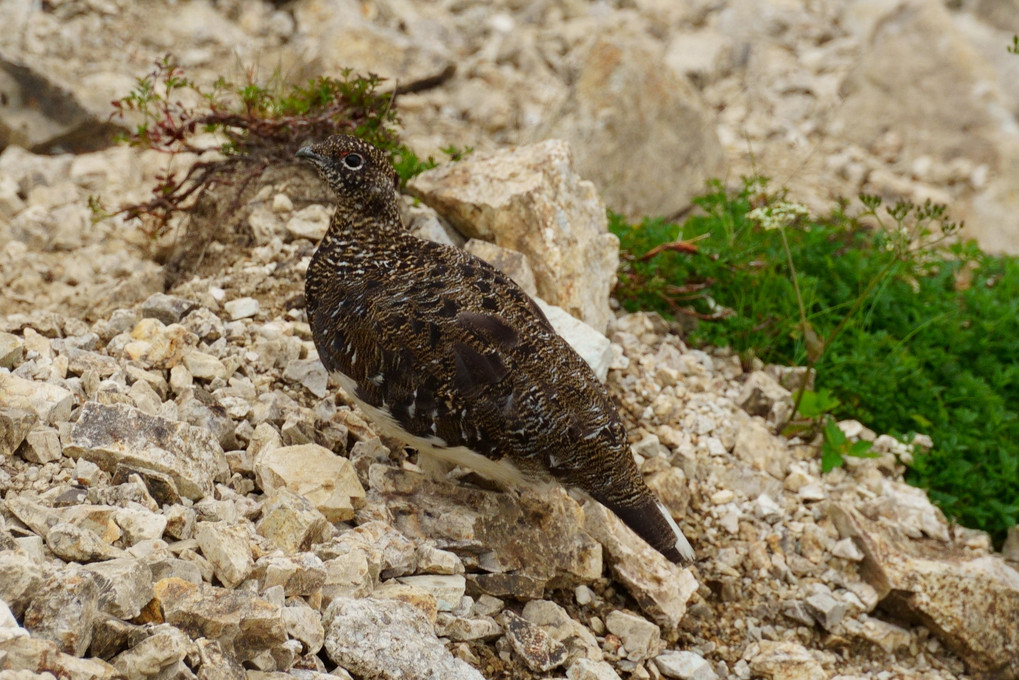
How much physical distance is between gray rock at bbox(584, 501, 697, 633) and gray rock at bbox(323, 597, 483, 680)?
1.29m

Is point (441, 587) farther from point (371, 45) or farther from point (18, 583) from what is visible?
point (371, 45)

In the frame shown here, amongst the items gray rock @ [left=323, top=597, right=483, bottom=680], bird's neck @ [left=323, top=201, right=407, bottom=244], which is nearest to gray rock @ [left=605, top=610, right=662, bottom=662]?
gray rock @ [left=323, top=597, right=483, bottom=680]

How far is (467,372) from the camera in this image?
418 centimetres

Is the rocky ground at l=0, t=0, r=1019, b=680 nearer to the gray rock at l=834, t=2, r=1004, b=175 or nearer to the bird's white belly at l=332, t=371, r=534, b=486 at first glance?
the bird's white belly at l=332, t=371, r=534, b=486

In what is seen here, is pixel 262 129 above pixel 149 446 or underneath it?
above

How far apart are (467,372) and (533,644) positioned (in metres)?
1.09

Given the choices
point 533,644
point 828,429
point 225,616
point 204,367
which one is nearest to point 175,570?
point 225,616

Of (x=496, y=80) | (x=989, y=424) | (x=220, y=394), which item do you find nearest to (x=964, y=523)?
(x=989, y=424)

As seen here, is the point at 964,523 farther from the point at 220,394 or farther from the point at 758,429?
the point at 220,394

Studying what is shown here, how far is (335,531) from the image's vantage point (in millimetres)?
4133

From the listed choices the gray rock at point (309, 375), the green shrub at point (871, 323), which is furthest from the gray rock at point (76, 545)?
the green shrub at point (871, 323)

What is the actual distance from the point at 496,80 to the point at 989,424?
5737 mm

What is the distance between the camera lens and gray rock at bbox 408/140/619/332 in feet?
19.4

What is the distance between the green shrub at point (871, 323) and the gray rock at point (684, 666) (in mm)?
1981
